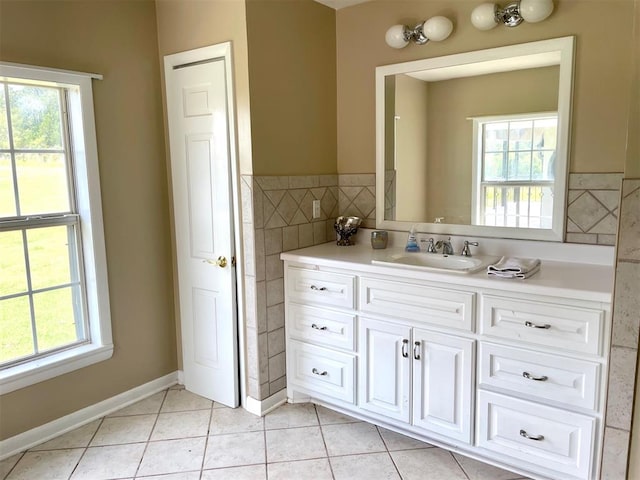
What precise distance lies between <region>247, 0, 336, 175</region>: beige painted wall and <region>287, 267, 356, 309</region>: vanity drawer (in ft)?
1.95

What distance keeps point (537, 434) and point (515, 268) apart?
2.31 ft

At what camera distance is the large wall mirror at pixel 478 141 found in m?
2.32

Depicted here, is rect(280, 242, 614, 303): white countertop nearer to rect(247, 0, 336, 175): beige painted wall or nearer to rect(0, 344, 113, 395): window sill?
rect(247, 0, 336, 175): beige painted wall

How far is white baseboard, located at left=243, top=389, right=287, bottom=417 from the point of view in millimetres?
2699

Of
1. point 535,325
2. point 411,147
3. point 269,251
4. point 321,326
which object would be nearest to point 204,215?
point 269,251

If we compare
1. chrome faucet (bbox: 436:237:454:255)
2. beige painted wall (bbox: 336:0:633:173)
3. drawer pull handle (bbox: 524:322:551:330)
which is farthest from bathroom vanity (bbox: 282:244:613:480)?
beige painted wall (bbox: 336:0:633:173)

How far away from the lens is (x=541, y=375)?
1.96 m

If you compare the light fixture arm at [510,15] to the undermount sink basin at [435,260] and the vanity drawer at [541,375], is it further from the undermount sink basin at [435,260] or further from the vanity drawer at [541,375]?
the vanity drawer at [541,375]

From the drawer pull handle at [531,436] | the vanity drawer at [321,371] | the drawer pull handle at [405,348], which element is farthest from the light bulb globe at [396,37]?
the drawer pull handle at [531,436]

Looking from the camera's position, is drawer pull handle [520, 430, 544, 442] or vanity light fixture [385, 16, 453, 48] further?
vanity light fixture [385, 16, 453, 48]

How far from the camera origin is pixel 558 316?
74.2 inches

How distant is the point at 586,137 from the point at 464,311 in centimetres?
103

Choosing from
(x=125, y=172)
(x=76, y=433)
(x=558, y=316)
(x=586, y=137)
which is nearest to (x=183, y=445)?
(x=76, y=433)

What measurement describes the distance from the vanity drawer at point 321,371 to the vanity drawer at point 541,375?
718mm
